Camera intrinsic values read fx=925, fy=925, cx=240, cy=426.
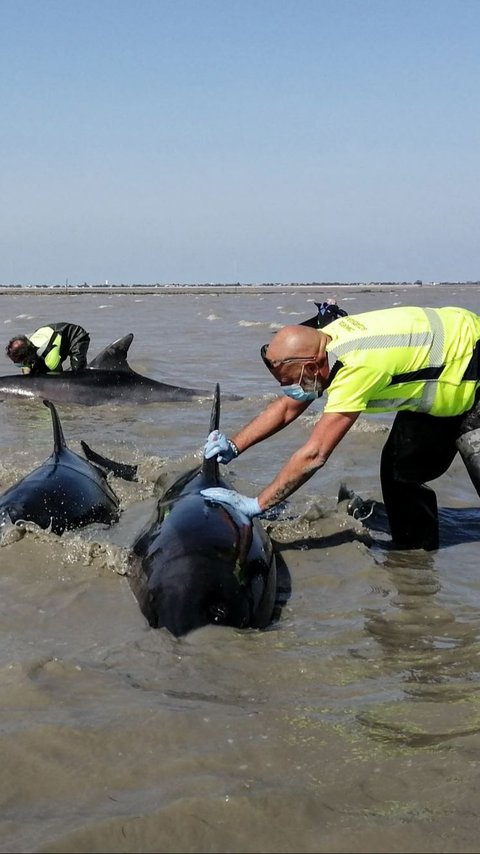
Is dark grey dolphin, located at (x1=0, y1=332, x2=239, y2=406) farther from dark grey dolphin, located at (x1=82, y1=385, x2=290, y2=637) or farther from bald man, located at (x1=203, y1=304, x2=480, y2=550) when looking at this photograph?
dark grey dolphin, located at (x1=82, y1=385, x2=290, y2=637)

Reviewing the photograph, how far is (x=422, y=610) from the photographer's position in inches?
202

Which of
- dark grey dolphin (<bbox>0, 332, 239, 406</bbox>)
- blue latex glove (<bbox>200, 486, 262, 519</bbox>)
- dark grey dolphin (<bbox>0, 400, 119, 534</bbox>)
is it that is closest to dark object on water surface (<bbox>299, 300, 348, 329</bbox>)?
dark grey dolphin (<bbox>0, 400, 119, 534</bbox>)

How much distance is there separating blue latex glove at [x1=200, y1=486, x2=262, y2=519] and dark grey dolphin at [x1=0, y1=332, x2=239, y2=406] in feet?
27.2

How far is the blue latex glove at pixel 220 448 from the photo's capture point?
18.9 ft

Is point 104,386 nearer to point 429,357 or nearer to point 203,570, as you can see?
point 429,357

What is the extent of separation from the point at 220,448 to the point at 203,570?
1.23 metres

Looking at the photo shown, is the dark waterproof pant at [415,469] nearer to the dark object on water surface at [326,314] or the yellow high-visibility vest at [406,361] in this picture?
the yellow high-visibility vest at [406,361]

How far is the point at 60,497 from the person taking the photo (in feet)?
22.2

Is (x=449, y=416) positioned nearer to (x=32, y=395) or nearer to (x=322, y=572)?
(x=322, y=572)

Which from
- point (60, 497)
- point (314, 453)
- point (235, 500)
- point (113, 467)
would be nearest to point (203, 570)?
point (235, 500)

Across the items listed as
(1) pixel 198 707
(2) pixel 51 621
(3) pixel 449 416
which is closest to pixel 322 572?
(3) pixel 449 416

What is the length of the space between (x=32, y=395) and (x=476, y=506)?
8309 millimetres

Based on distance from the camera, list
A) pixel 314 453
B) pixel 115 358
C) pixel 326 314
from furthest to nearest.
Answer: pixel 115 358 < pixel 326 314 < pixel 314 453

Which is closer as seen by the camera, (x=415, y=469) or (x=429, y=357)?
(x=429, y=357)
